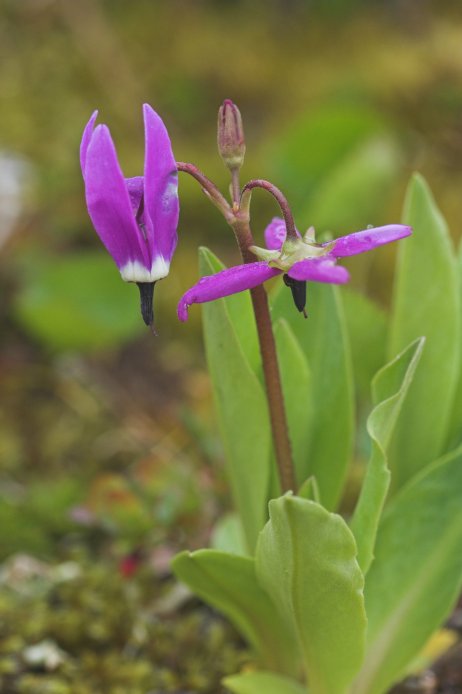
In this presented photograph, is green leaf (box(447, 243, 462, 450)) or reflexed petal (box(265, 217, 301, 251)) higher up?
reflexed petal (box(265, 217, 301, 251))

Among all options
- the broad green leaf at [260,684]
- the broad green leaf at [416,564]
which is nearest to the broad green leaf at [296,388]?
the broad green leaf at [416,564]

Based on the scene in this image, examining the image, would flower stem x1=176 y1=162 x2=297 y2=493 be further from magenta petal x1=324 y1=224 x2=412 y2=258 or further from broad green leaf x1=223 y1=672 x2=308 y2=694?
broad green leaf x1=223 y1=672 x2=308 y2=694

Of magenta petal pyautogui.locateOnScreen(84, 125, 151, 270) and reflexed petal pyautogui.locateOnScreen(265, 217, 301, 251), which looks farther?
reflexed petal pyautogui.locateOnScreen(265, 217, 301, 251)

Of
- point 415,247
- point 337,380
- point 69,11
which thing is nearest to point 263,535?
point 337,380

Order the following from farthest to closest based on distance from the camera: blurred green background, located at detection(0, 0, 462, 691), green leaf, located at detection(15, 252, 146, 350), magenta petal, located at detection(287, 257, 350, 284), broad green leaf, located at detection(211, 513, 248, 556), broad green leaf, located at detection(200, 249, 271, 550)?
green leaf, located at detection(15, 252, 146, 350) < blurred green background, located at detection(0, 0, 462, 691) < broad green leaf, located at detection(211, 513, 248, 556) < broad green leaf, located at detection(200, 249, 271, 550) < magenta petal, located at detection(287, 257, 350, 284)

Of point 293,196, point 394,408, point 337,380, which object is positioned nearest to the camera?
point 394,408

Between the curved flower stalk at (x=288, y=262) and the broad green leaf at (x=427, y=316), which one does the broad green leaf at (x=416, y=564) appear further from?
the curved flower stalk at (x=288, y=262)

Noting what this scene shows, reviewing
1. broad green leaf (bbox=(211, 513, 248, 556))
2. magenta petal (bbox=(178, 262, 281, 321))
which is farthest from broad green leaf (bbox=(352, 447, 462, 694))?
magenta petal (bbox=(178, 262, 281, 321))

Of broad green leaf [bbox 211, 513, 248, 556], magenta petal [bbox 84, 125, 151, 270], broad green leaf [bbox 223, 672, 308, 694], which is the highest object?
magenta petal [bbox 84, 125, 151, 270]

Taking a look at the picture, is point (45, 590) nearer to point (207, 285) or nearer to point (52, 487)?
point (52, 487)
